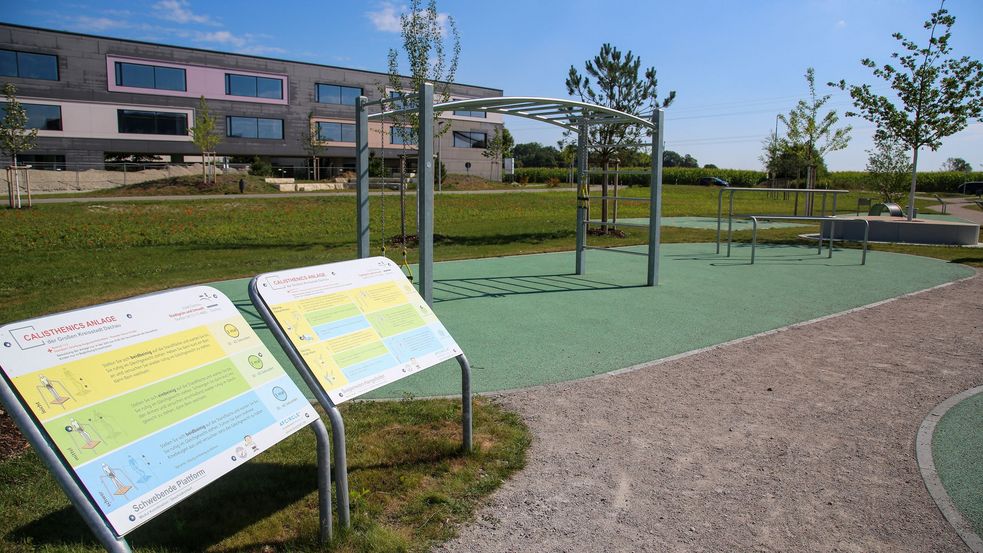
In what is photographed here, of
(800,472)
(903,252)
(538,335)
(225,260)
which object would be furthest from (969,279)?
(225,260)

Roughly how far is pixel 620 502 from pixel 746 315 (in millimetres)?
5267

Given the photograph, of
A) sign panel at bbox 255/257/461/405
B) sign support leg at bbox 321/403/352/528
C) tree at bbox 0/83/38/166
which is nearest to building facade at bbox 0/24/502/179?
tree at bbox 0/83/38/166

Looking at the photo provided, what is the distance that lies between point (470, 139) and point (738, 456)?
51.9 m

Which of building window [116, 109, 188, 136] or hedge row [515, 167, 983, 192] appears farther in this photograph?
hedge row [515, 167, 983, 192]

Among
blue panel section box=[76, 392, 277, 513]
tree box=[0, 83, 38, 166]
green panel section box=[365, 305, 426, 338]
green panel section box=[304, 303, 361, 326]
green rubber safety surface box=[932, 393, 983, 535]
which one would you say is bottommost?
green rubber safety surface box=[932, 393, 983, 535]

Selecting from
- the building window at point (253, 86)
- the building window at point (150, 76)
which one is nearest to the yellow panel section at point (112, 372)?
the building window at point (150, 76)

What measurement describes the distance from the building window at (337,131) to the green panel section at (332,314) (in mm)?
45415

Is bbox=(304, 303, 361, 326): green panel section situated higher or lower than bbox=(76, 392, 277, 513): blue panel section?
higher

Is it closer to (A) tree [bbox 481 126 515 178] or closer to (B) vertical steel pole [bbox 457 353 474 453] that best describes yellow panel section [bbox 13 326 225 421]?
(B) vertical steel pole [bbox 457 353 474 453]

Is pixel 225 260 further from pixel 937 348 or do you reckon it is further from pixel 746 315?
pixel 937 348

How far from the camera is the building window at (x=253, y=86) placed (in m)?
43.7

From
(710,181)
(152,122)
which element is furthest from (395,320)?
(710,181)

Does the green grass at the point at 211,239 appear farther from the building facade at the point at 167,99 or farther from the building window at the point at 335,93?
the building window at the point at 335,93

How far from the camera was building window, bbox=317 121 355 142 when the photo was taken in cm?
4750
